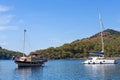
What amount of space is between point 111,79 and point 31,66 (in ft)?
219

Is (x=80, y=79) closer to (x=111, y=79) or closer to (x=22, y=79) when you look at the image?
(x=111, y=79)

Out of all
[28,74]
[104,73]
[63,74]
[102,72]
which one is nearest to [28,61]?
[28,74]

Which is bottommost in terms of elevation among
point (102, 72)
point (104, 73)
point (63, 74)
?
point (63, 74)

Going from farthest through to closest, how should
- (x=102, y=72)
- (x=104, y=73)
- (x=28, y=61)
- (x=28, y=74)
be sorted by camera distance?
(x=28, y=61) < (x=102, y=72) < (x=28, y=74) < (x=104, y=73)

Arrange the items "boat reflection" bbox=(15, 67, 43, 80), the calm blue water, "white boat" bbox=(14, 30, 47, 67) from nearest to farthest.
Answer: the calm blue water
"boat reflection" bbox=(15, 67, 43, 80)
"white boat" bbox=(14, 30, 47, 67)

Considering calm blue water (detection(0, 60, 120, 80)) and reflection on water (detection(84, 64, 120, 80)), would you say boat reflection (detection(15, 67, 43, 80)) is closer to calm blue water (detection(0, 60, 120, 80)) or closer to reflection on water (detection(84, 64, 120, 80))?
calm blue water (detection(0, 60, 120, 80))

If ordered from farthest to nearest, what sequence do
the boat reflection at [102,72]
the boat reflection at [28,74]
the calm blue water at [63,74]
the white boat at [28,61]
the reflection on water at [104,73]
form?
the white boat at [28,61], the boat reflection at [28,74], the boat reflection at [102,72], the calm blue water at [63,74], the reflection on water at [104,73]

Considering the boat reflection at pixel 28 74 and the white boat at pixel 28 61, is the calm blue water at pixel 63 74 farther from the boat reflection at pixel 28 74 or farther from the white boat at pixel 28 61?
the white boat at pixel 28 61

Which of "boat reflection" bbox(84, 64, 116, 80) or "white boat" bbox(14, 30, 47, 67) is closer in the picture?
"boat reflection" bbox(84, 64, 116, 80)

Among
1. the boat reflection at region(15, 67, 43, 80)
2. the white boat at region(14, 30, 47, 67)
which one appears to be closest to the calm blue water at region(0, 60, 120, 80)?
the boat reflection at region(15, 67, 43, 80)

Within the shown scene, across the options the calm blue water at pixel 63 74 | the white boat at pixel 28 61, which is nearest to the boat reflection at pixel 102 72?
the calm blue water at pixel 63 74

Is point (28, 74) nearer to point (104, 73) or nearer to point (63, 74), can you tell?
point (63, 74)

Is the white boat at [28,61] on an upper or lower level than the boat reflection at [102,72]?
upper

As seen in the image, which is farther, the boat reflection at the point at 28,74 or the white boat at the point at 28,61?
the white boat at the point at 28,61
